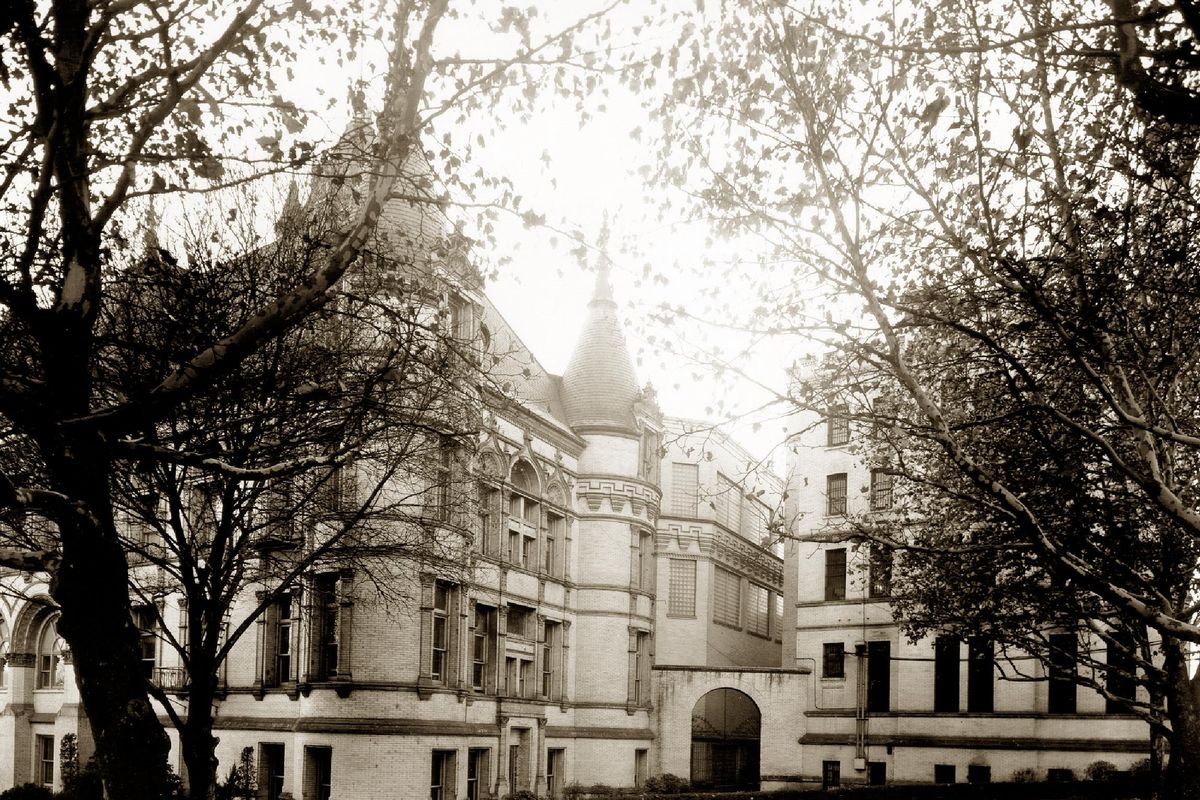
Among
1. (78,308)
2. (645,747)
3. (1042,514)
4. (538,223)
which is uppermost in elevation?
(538,223)

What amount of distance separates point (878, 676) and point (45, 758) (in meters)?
29.3

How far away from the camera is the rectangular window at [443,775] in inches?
1086

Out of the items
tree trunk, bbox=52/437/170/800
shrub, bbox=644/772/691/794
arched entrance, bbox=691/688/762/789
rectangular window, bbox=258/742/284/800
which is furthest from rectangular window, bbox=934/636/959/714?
tree trunk, bbox=52/437/170/800

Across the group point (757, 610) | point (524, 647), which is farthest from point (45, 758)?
point (757, 610)

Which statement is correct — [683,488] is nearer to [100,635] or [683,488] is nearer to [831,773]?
[831,773]

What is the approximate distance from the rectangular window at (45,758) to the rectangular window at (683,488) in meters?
24.1

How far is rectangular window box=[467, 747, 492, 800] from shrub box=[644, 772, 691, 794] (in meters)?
8.98

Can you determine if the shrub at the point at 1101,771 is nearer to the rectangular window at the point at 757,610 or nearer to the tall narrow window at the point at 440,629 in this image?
the rectangular window at the point at 757,610

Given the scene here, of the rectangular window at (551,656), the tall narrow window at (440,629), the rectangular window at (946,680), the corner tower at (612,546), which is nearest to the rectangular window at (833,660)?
the rectangular window at (946,680)

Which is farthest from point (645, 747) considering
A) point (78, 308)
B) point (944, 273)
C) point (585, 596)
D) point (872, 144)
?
point (78, 308)

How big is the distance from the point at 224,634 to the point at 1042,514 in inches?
830

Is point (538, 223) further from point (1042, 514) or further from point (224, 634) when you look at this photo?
point (224, 634)

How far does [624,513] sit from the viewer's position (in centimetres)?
3744

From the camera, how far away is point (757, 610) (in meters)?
51.3
